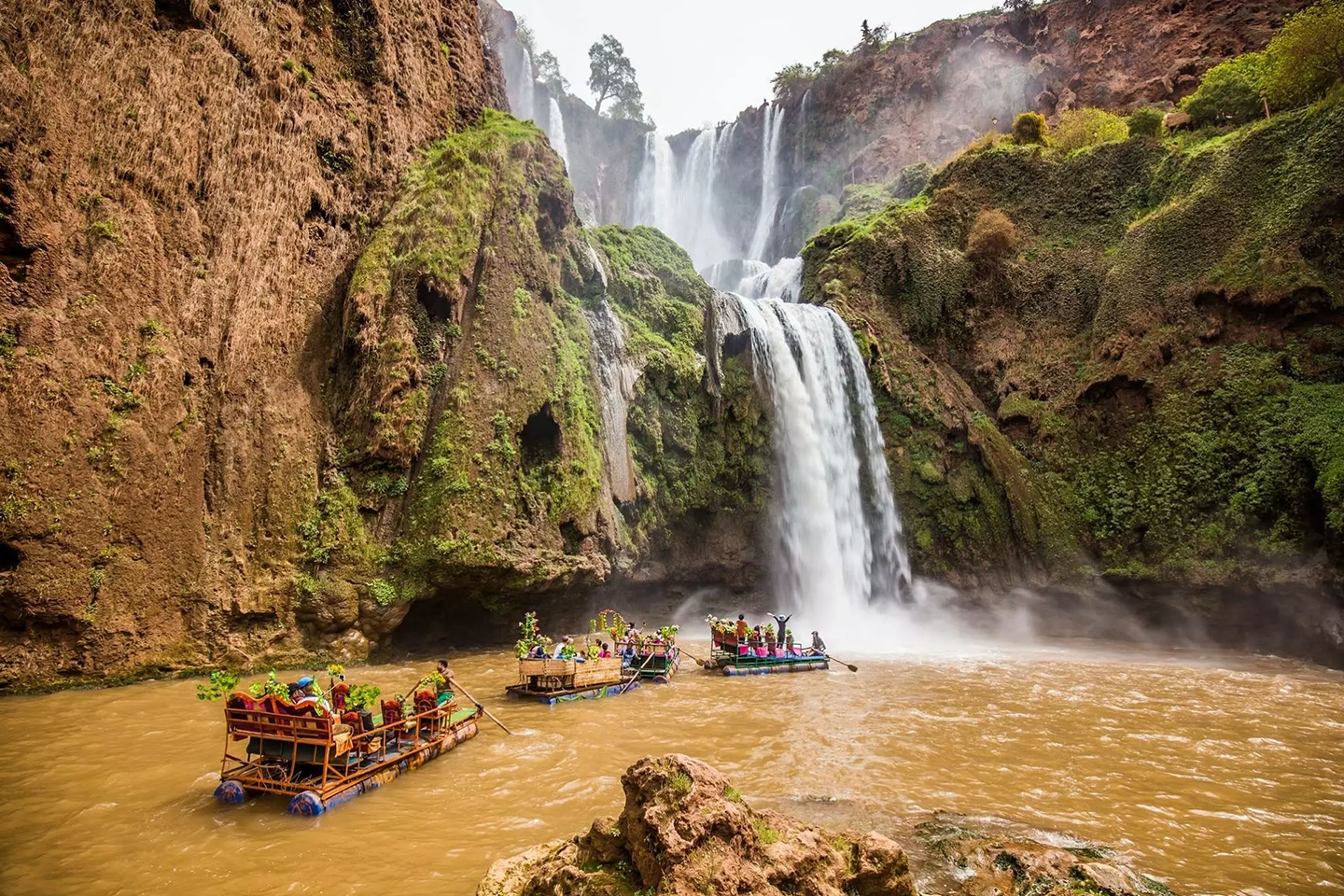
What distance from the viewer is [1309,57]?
73.8 ft

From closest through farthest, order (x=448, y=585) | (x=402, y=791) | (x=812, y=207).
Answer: (x=402, y=791), (x=448, y=585), (x=812, y=207)

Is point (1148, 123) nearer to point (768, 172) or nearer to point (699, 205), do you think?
point (768, 172)

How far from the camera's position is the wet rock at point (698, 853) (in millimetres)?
4055

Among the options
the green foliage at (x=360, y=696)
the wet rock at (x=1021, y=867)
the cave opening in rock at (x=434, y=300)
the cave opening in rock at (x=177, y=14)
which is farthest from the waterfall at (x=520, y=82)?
the wet rock at (x=1021, y=867)

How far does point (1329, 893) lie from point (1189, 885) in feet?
3.91

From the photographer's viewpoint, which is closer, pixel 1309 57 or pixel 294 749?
pixel 294 749

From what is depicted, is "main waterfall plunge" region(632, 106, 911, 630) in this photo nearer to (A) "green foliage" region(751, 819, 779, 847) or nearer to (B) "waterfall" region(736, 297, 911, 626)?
(B) "waterfall" region(736, 297, 911, 626)

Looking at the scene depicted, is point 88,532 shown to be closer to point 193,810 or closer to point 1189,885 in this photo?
point 193,810

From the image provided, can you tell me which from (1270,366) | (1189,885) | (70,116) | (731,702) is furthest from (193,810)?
(1270,366)

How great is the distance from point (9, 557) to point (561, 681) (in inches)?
384

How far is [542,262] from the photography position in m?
21.1

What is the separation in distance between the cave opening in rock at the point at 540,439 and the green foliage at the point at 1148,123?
27218mm

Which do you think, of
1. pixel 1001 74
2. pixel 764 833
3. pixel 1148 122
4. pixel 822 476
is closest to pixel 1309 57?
pixel 1148 122

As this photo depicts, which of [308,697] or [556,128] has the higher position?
[556,128]
